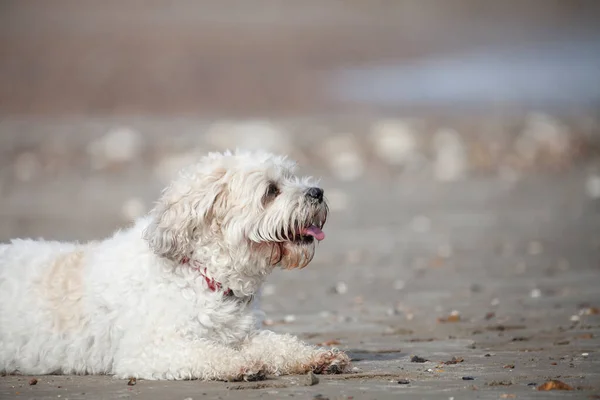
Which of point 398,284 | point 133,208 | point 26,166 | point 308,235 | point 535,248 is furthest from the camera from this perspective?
point 26,166

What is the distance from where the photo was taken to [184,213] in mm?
7801

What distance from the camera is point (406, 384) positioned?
7051 millimetres

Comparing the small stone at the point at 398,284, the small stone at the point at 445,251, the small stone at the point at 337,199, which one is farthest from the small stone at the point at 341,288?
the small stone at the point at 337,199

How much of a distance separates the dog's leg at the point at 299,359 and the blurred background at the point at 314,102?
6.87 m

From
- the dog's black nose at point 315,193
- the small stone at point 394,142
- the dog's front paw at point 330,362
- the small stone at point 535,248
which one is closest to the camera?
the dog's front paw at point 330,362

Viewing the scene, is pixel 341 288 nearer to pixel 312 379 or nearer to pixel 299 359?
pixel 299 359

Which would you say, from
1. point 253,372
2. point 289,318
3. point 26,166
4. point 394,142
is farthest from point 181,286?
point 394,142

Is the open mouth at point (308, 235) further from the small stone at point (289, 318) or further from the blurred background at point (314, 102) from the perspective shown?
the blurred background at point (314, 102)

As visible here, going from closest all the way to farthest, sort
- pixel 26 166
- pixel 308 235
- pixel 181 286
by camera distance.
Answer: pixel 181 286 → pixel 308 235 → pixel 26 166

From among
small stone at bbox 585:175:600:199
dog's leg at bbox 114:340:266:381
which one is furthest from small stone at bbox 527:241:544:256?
dog's leg at bbox 114:340:266:381

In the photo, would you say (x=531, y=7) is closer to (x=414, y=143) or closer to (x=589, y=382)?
(x=414, y=143)

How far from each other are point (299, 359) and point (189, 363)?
27.6 inches

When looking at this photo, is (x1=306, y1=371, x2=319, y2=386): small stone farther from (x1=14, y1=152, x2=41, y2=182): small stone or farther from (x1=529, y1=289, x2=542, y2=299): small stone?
(x1=14, y1=152, x2=41, y2=182): small stone

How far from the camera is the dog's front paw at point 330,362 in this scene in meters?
7.47
